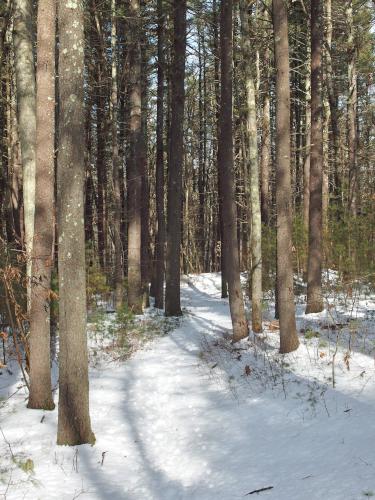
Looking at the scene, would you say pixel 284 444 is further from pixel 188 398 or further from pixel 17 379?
pixel 17 379

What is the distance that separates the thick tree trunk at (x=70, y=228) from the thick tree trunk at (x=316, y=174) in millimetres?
6866

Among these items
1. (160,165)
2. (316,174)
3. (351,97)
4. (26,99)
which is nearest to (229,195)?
(316,174)

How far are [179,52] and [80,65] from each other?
8.85 meters

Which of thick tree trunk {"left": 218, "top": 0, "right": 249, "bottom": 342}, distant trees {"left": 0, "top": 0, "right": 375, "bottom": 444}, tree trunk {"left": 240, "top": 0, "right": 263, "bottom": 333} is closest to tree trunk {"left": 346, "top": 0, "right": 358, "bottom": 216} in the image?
distant trees {"left": 0, "top": 0, "right": 375, "bottom": 444}

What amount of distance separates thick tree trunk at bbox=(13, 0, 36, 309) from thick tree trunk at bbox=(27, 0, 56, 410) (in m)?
0.79

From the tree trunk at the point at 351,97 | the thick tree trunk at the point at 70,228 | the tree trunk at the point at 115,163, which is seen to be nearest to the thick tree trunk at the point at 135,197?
the tree trunk at the point at 115,163

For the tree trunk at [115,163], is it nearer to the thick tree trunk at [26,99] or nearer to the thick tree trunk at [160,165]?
the thick tree trunk at [160,165]

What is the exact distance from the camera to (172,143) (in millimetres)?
13297

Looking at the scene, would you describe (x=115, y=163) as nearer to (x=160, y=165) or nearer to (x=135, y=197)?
(x=135, y=197)

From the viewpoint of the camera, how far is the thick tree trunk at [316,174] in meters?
10.6

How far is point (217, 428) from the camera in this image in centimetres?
581

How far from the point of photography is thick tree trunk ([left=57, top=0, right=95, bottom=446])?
5.25 m

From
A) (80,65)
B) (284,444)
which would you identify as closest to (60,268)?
(80,65)

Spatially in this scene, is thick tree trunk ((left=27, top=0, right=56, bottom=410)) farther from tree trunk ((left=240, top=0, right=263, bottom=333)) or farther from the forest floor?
tree trunk ((left=240, top=0, right=263, bottom=333))
